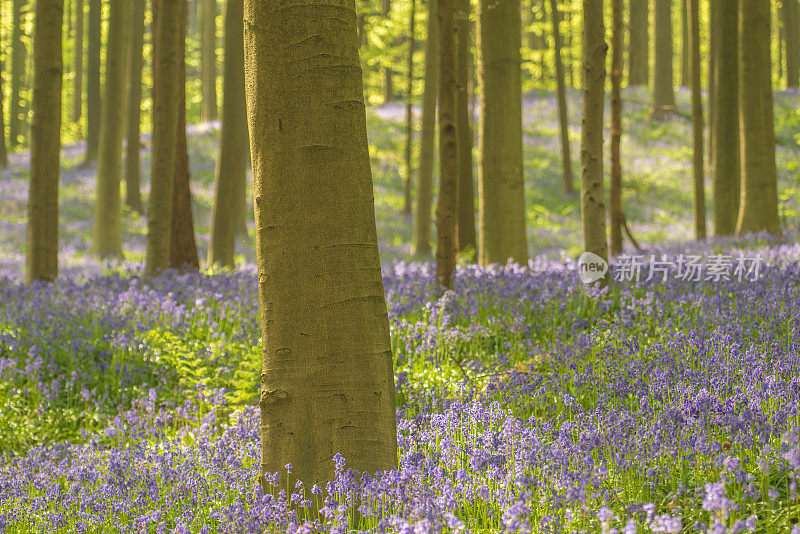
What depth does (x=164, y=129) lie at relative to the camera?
975 centimetres

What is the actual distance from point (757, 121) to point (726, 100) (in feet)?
4.33

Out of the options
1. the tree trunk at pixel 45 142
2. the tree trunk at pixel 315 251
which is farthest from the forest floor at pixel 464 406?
the tree trunk at pixel 45 142

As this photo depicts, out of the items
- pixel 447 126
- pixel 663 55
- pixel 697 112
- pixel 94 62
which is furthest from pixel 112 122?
pixel 663 55

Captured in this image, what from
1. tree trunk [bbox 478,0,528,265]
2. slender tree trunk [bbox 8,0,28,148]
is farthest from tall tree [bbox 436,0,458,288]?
slender tree trunk [bbox 8,0,28,148]

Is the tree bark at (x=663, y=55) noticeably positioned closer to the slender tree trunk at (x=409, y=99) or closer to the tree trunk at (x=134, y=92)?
the slender tree trunk at (x=409, y=99)

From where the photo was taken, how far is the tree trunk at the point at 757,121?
12.3 metres

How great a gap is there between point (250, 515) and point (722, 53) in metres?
12.9

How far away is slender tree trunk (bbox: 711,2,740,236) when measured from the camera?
43.7 ft

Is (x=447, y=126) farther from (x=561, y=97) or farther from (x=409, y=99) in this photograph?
(x=561, y=97)

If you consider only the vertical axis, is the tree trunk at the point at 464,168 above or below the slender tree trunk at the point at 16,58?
below

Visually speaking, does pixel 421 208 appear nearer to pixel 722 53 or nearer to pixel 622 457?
pixel 722 53

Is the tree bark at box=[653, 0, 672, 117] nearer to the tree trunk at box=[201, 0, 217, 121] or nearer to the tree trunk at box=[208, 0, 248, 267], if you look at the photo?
the tree trunk at box=[201, 0, 217, 121]

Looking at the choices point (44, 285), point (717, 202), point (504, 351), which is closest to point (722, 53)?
point (717, 202)

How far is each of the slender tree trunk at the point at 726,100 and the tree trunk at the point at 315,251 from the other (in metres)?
11.6
